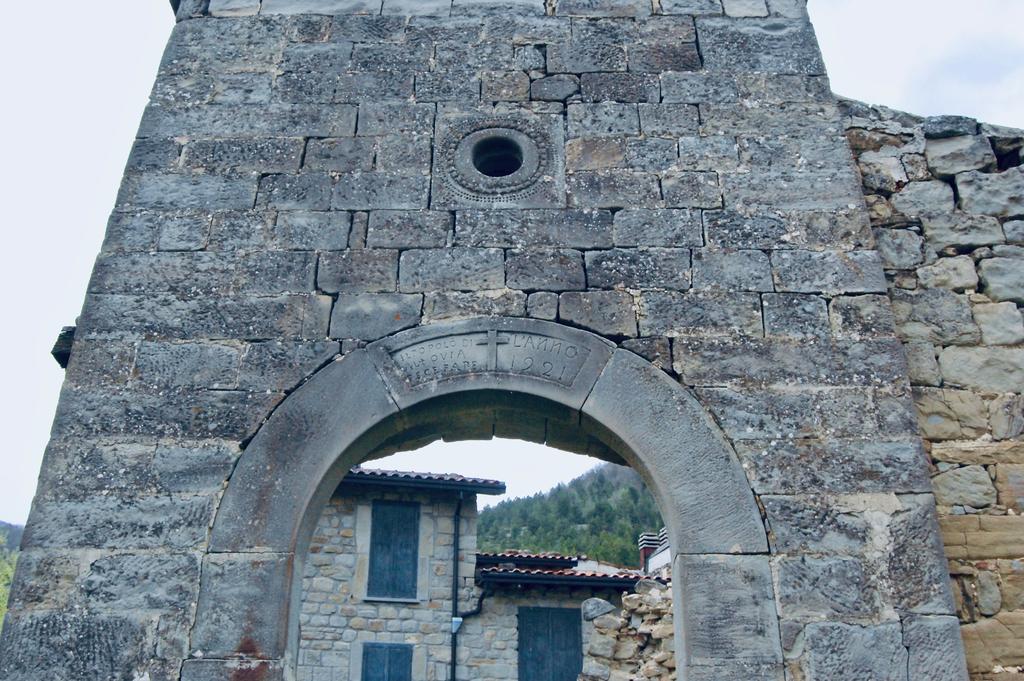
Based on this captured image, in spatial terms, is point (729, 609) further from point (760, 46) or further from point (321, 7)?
point (321, 7)

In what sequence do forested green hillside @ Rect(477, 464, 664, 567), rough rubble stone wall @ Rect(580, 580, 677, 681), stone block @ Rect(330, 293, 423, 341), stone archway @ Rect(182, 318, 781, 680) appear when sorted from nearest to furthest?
stone archway @ Rect(182, 318, 781, 680) → stone block @ Rect(330, 293, 423, 341) → rough rubble stone wall @ Rect(580, 580, 677, 681) → forested green hillside @ Rect(477, 464, 664, 567)

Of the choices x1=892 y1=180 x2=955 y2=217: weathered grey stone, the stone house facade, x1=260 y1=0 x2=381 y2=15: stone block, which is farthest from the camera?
the stone house facade

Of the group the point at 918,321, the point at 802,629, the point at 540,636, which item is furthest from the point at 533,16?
the point at 540,636

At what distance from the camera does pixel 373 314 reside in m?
4.19

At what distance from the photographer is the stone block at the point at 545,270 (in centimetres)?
425

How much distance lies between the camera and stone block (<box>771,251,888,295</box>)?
4.22 metres

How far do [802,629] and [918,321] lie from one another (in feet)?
6.03

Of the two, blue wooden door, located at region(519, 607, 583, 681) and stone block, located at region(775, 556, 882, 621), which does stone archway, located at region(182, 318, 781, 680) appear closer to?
stone block, located at region(775, 556, 882, 621)

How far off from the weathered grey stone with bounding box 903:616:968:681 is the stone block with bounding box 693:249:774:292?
63.7 inches

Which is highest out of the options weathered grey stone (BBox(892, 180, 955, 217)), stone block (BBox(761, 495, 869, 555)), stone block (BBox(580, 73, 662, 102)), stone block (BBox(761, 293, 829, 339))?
stone block (BBox(580, 73, 662, 102))

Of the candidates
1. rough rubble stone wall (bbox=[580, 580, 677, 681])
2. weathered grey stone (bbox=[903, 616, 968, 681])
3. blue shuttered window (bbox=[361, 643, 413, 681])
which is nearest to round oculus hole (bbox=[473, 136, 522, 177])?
weathered grey stone (bbox=[903, 616, 968, 681])

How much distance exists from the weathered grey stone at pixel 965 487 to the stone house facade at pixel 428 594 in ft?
25.3

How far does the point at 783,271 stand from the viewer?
4.27 m

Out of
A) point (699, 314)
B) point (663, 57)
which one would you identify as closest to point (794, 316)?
point (699, 314)
